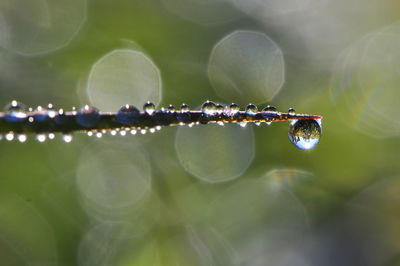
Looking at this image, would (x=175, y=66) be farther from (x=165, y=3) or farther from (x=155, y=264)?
(x=155, y=264)

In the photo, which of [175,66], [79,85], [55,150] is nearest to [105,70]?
[79,85]

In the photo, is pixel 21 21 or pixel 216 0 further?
pixel 216 0

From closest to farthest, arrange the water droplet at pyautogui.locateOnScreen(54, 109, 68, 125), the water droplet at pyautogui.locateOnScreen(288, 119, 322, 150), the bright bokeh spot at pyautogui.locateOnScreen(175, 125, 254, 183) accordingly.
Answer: the water droplet at pyautogui.locateOnScreen(54, 109, 68, 125)
the water droplet at pyautogui.locateOnScreen(288, 119, 322, 150)
the bright bokeh spot at pyautogui.locateOnScreen(175, 125, 254, 183)

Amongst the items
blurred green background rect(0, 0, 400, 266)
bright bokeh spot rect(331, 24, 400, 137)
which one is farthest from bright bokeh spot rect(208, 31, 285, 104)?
bright bokeh spot rect(331, 24, 400, 137)

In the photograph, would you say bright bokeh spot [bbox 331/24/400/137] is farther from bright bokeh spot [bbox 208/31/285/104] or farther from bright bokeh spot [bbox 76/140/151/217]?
bright bokeh spot [bbox 76/140/151/217]

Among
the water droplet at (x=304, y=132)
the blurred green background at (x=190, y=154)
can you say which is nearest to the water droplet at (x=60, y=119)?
the water droplet at (x=304, y=132)

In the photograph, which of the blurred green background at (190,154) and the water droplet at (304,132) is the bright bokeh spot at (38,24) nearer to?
the blurred green background at (190,154)
